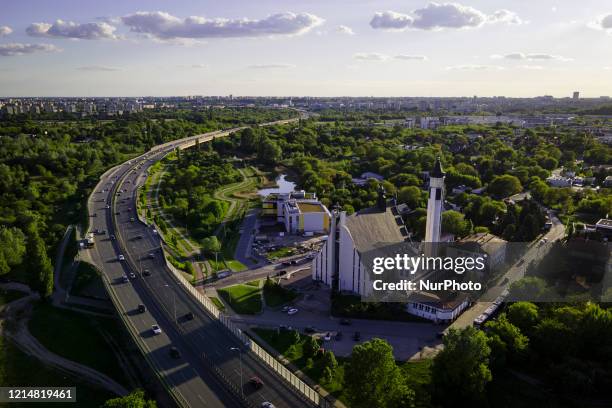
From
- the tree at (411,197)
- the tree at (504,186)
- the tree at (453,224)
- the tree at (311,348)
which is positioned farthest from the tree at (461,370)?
the tree at (504,186)

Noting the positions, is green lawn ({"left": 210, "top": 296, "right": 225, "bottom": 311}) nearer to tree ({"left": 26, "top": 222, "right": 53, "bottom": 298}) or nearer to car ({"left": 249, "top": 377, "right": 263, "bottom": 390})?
car ({"left": 249, "top": 377, "right": 263, "bottom": 390})

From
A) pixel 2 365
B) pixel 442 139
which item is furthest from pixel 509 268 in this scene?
pixel 442 139

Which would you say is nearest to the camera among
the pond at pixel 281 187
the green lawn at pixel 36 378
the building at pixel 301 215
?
the green lawn at pixel 36 378

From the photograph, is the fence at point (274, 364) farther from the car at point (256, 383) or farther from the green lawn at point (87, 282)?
the green lawn at point (87, 282)

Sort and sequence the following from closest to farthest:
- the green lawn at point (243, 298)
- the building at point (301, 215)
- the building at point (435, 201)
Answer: the building at point (435, 201), the green lawn at point (243, 298), the building at point (301, 215)

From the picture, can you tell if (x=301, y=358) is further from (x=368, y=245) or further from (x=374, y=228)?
(x=374, y=228)

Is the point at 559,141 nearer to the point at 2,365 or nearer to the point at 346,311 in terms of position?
the point at 346,311
